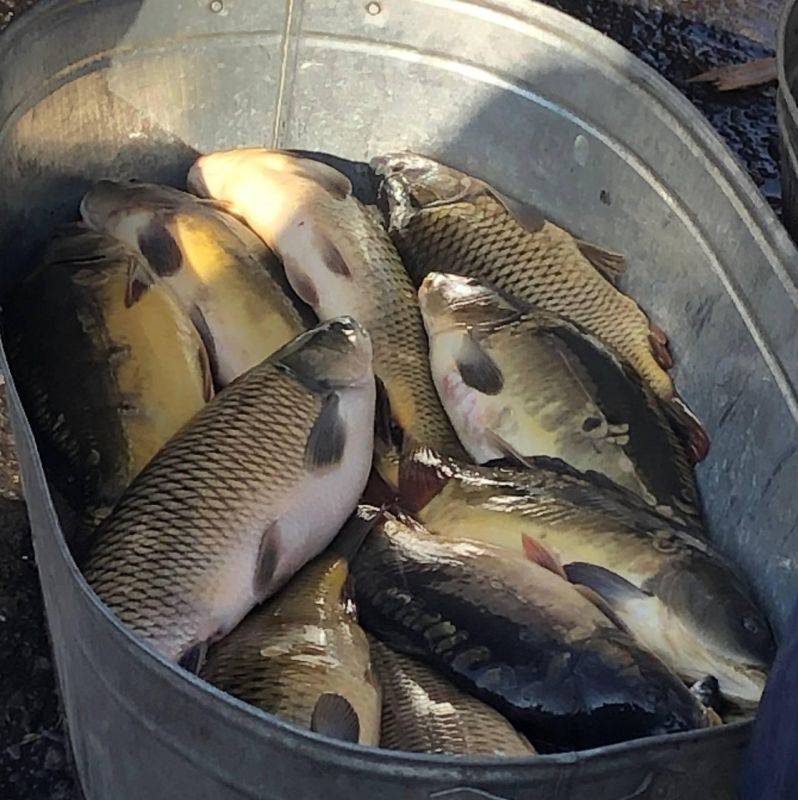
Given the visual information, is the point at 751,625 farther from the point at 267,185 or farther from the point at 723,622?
the point at 267,185

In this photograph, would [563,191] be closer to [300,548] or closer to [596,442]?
[596,442]

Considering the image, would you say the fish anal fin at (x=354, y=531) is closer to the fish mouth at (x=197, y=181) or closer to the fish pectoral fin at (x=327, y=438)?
the fish pectoral fin at (x=327, y=438)

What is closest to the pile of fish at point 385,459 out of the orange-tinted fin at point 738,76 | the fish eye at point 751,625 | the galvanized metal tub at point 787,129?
the fish eye at point 751,625

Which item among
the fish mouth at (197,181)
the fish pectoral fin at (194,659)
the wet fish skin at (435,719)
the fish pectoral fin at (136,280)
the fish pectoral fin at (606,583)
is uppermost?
the fish mouth at (197,181)

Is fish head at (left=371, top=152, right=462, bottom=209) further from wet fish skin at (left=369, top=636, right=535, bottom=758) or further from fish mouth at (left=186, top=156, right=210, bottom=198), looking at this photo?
wet fish skin at (left=369, top=636, right=535, bottom=758)

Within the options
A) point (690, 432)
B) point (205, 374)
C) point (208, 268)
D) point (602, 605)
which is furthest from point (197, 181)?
point (602, 605)

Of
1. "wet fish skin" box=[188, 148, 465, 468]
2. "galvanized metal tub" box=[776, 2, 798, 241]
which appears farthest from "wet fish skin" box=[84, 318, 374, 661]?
"galvanized metal tub" box=[776, 2, 798, 241]

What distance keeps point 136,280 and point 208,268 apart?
0.33 feet

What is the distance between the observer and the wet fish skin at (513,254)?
Result: 5.75 feet

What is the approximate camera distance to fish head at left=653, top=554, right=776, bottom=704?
1.35 metres

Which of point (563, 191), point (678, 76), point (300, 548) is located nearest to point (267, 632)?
point (300, 548)

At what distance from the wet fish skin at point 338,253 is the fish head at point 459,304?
0.14 ft

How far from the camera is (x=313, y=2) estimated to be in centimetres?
187

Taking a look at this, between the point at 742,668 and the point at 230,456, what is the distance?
22.6 inches
